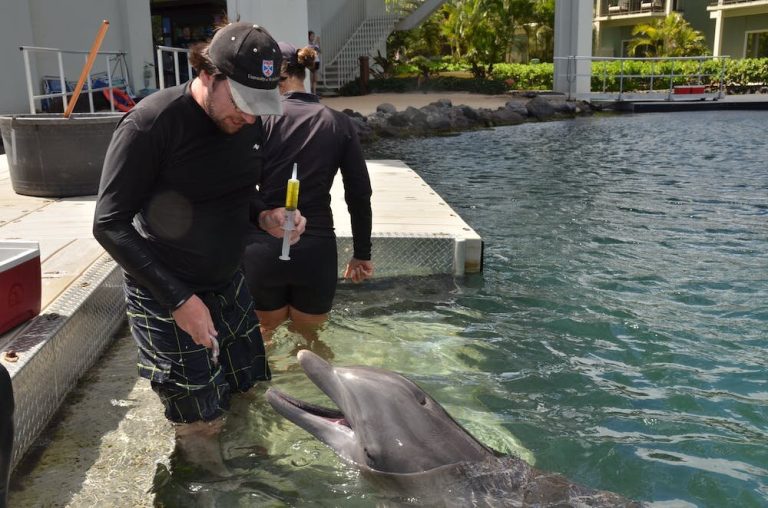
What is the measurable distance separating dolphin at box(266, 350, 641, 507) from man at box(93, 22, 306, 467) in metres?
0.44

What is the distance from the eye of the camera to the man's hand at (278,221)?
322cm

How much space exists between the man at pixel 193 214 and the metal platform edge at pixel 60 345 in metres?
0.78

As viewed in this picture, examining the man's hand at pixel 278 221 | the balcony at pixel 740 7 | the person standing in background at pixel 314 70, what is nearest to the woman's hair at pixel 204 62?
the man's hand at pixel 278 221

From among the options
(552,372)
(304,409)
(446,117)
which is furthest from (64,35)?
(304,409)

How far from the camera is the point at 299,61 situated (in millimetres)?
3873

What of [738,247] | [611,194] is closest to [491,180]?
[611,194]

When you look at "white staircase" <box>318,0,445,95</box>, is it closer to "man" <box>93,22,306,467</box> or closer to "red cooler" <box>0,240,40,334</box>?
"red cooler" <box>0,240,40,334</box>

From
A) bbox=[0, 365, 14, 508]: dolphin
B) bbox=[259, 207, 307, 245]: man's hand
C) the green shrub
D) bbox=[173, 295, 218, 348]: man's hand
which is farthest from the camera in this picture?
the green shrub

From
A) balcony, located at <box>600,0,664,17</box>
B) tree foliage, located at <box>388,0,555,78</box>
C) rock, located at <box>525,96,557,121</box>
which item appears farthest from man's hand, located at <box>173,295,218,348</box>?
balcony, located at <box>600,0,664,17</box>

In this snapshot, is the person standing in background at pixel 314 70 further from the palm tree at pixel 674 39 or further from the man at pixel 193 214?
the palm tree at pixel 674 39

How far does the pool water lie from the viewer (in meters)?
3.40

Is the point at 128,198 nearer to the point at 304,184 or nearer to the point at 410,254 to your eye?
the point at 304,184

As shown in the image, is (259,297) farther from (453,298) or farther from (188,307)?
(453,298)

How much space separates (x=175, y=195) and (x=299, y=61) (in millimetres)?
1373
